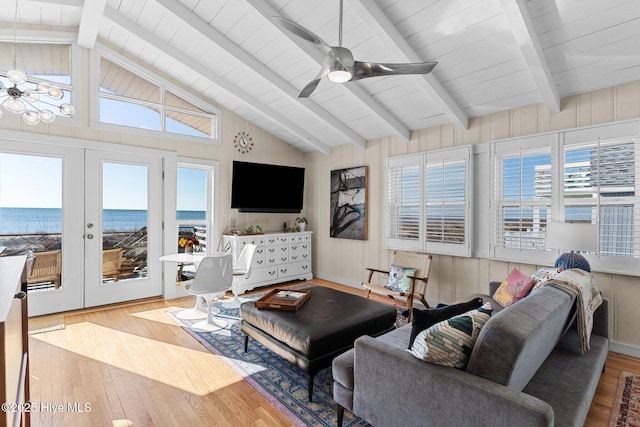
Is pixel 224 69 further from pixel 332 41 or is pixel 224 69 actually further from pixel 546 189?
pixel 546 189

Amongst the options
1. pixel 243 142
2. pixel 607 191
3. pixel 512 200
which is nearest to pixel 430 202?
pixel 512 200

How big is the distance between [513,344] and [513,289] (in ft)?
6.04

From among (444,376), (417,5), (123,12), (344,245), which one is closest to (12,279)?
(444,376)

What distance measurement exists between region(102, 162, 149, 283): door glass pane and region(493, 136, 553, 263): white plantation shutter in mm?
4647

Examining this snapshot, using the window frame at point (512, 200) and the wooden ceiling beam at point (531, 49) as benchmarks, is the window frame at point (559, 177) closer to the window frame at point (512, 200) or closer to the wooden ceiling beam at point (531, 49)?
the window frame at point (512, 200)

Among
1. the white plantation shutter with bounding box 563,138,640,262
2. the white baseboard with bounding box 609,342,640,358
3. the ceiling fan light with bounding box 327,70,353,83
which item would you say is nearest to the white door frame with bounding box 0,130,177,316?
the ceiling fan light with bounding box 327,70,353,83

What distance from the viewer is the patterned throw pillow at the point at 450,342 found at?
147cm

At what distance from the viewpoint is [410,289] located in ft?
12.9

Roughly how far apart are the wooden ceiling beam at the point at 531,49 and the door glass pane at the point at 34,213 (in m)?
4.99

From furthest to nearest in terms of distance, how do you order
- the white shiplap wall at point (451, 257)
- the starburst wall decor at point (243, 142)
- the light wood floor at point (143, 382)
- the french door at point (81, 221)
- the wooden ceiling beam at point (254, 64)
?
the starburst wall decor at point (243, 142)
the french door at point (81, 221)
the wooden ceiling beam at point (254, 64)
the white shiplap wall at point (451, 257)
the light wood floor at point (143, 382)

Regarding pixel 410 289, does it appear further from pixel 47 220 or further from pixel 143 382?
pixel 47 220

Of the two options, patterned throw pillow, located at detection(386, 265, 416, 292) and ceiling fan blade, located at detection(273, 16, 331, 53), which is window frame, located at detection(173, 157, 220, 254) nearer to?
patterned throw pillow, located at detection(386, 265, 416, 292)

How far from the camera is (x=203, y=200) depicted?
5188 millimetres

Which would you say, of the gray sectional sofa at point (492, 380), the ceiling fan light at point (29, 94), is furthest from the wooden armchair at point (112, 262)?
the gray sectional sofa at point (492, 380)
